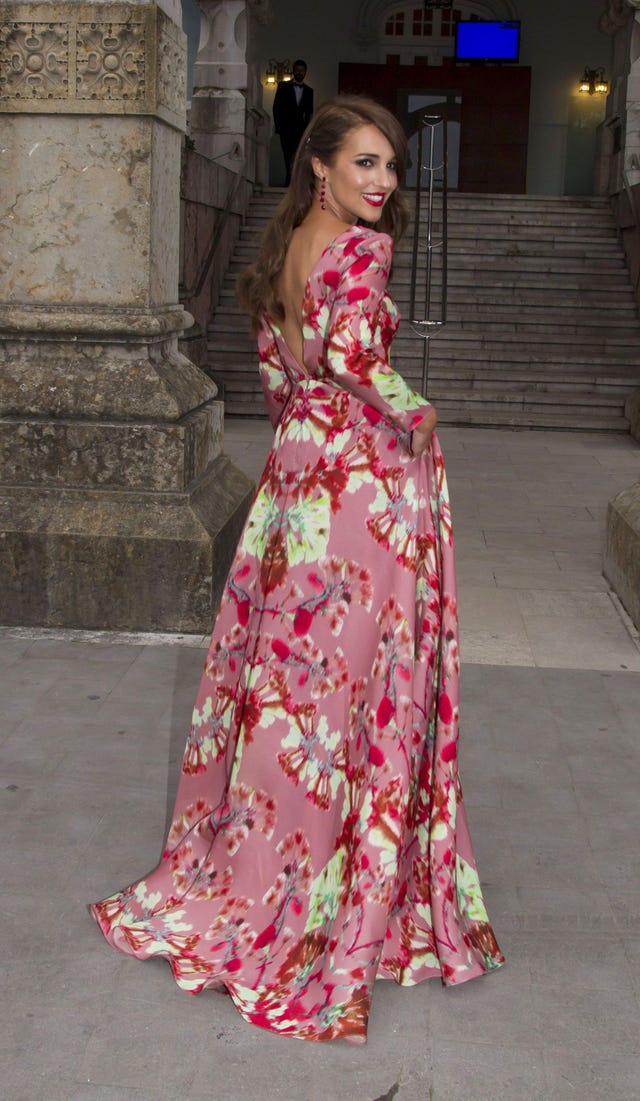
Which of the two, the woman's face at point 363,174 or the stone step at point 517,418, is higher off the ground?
the woman's face at point 363,174

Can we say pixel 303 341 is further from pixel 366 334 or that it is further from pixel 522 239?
pixel 522 239

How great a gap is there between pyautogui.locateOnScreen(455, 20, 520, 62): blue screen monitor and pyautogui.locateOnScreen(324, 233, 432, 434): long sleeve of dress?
1982 cm

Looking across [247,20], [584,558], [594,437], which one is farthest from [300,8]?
[584,558]

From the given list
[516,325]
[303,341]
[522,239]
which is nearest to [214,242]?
[516,325]

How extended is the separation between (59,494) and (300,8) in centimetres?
1870

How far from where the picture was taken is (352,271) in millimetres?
2498

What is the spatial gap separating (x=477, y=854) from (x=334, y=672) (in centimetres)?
91

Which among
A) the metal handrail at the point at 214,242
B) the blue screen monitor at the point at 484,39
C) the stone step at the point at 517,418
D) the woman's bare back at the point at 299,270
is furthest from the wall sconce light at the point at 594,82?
the woman's bare back at the point at 299,270

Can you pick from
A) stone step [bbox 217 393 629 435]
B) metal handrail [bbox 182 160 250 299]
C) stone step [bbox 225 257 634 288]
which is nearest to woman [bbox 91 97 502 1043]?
stone step [bbox 217 393 629 435]

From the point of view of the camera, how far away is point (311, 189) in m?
2.69

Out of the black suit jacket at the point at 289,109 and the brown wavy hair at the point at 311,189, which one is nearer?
the brown wavy hair at the point at 311,189

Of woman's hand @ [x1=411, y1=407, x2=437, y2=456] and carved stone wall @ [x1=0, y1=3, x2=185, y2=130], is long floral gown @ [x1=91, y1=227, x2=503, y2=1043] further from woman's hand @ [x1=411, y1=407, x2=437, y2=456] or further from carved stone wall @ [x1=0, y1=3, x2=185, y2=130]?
carved stone wall @ [x1=0, y1=3, x2=185, y2=130]

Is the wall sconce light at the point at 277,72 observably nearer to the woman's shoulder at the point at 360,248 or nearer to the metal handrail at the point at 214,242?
the metal handrail at the point at 214,242

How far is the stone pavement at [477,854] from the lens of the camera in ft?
7.84
